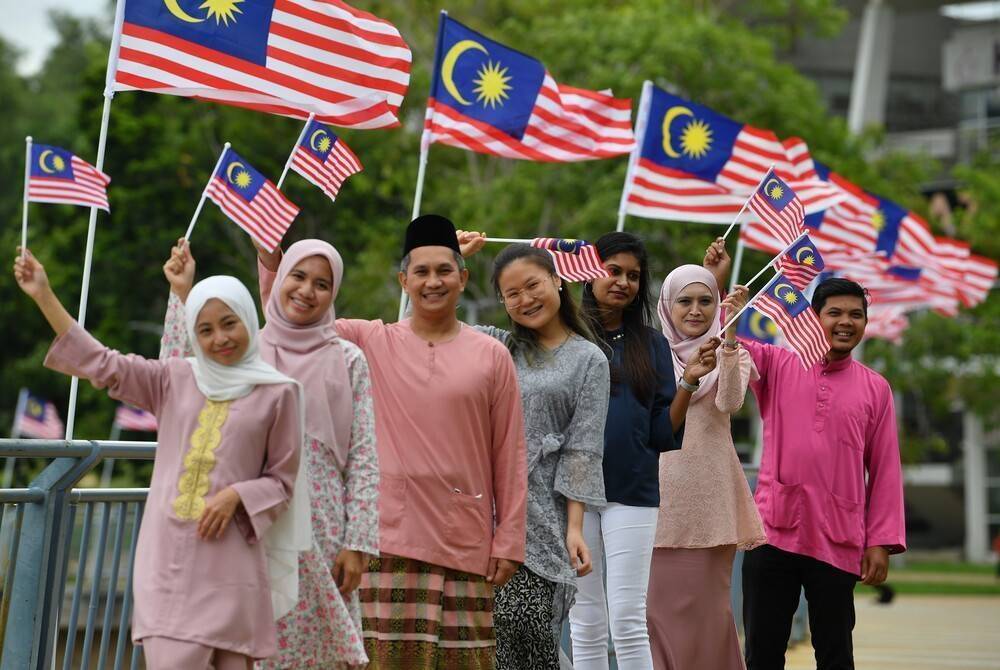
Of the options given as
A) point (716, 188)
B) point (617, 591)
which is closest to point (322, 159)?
point (617, 591)

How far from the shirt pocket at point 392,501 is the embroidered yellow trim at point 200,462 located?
833mm

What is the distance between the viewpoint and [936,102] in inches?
2115

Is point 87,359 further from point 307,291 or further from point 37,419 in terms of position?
point 37,419

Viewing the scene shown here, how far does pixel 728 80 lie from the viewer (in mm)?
25906

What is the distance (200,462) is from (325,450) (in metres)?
0.56

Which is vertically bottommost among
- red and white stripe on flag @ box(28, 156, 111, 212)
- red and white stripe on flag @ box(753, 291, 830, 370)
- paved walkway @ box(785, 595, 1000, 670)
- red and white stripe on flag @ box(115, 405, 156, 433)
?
paved walkway @ box(785, 595, 1000, 670)

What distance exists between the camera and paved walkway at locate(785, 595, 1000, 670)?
42.4ft

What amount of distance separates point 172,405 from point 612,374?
2382 millimetres

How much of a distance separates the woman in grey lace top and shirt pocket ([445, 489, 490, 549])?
0.44 metres

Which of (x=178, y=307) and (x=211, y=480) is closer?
(x=211, y=480)

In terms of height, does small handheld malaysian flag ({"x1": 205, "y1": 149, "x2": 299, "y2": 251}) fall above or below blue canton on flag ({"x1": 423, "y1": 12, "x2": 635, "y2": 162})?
below

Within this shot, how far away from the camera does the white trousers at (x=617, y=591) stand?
642 centimetres

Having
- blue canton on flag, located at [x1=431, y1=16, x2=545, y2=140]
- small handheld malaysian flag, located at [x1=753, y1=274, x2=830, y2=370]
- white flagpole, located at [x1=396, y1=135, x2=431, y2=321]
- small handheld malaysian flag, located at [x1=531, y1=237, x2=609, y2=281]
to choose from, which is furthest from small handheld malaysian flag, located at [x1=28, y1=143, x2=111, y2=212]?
blue canton on flag, located at [x1=431, y1=16, x2=545, y2=140]

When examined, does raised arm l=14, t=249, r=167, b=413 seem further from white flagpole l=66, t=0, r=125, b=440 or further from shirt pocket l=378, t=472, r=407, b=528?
white flagpole l=66, t=0, r=125, b=440
